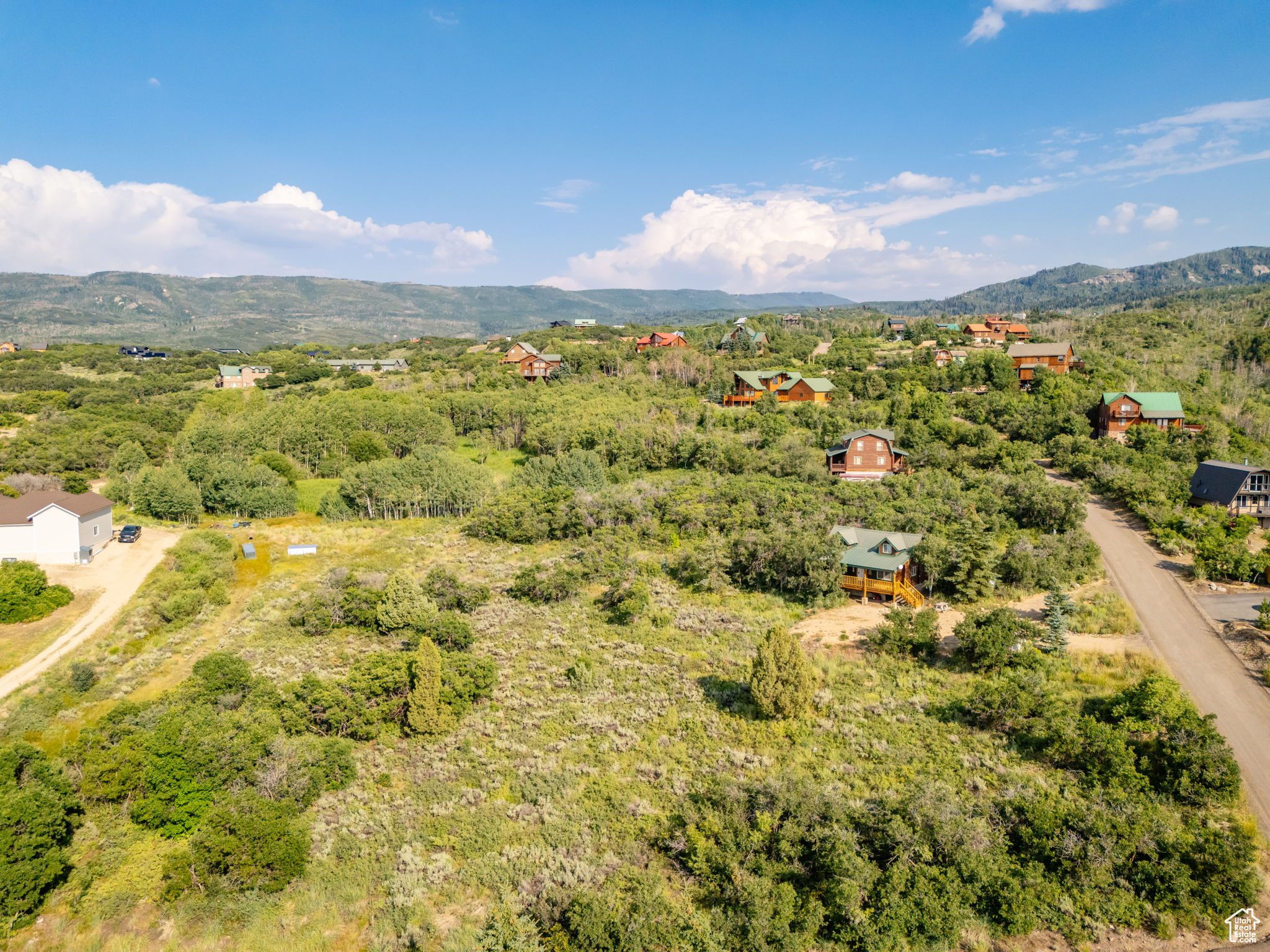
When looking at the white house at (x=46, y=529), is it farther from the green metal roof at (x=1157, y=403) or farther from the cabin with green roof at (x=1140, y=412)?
the green metal roof at (x=1157, y=403)

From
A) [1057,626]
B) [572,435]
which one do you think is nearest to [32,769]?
[1057,626]

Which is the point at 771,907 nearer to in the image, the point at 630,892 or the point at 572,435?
the point at 630,892

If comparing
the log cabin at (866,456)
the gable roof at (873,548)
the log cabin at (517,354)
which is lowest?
the gable roof at (873,548)

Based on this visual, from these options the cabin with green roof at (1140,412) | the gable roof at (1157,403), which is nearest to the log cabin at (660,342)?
the cabin with green roof at (1140,412)

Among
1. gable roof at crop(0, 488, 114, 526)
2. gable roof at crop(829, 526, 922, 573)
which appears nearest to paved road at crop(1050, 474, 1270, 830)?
gable roof at crop(829, 526, 922, 573)

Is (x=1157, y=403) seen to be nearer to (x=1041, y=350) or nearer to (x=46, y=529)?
(x=1041, y=350)

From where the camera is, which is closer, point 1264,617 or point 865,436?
point 1264,617

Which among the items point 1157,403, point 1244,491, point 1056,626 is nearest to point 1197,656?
point 1056,626

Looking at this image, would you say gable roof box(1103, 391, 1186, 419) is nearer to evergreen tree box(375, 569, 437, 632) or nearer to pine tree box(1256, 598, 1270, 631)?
pine tree box(1256, 598, 1270, 631)
